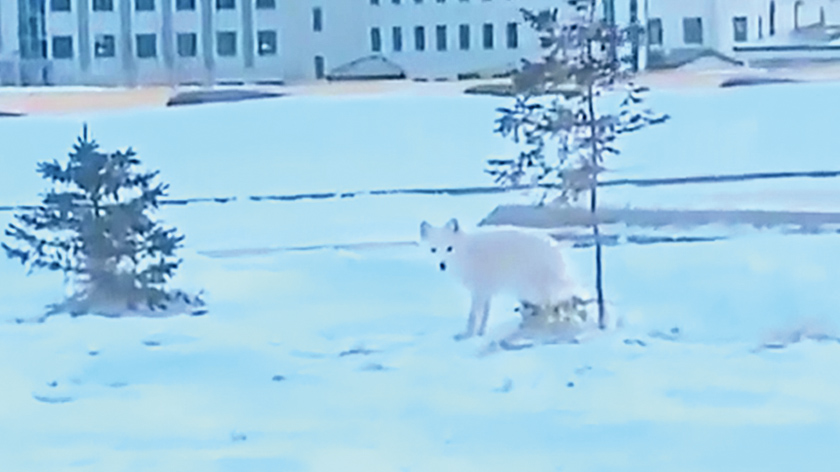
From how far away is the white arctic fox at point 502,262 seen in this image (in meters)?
2.10

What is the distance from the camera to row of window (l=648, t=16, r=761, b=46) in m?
2.26

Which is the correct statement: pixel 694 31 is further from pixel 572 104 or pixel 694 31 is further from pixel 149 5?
pixel 149 5

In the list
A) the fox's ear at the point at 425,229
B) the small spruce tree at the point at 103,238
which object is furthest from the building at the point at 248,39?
the fox's ear at the point at 425,229

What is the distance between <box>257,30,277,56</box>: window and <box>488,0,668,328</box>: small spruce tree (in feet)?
1.05

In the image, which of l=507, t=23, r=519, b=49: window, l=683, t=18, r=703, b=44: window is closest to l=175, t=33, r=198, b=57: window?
l=507, t=23, r=519, b=49: window

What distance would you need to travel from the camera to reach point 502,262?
2.11m

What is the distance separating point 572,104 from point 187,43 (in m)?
0.52

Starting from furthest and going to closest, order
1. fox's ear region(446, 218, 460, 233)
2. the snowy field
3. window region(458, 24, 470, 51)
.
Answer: window region(458, 24, 470, 51), fox's ear region(446, 218, 460, 233), the snowy field

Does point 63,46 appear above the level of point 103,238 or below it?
above

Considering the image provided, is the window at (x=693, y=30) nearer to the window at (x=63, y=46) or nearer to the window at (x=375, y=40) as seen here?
the window at (x=375, y=40)

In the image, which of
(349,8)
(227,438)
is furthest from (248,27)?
(227,438)

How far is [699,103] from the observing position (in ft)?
7.69

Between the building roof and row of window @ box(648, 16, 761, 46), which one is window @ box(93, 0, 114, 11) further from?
row of window @ box(648, 16, 761, 46)

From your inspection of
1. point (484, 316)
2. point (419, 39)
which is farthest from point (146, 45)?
point (484, 316)
